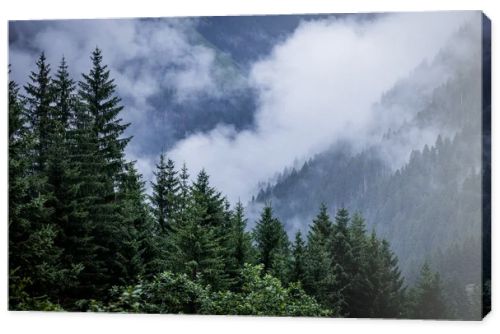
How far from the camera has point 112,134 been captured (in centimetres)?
1403

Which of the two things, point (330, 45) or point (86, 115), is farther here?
point (86, 115)

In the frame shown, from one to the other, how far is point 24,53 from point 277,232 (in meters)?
4.73

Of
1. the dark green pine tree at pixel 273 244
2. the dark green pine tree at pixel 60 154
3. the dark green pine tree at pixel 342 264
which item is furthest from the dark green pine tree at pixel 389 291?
the dark green pine tree at pixel 60 154

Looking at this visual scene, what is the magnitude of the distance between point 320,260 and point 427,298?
1.66 metres

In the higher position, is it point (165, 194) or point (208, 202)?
point (165, 194)

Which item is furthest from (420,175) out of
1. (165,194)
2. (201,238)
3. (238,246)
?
(165,194)

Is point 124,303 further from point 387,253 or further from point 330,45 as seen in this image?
point 330,45

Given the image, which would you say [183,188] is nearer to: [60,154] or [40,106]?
[60,154]

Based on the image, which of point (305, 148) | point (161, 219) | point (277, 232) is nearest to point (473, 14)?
point (305, 148)

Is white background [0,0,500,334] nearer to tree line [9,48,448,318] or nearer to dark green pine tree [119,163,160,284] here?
tree line [9,48,448,318]

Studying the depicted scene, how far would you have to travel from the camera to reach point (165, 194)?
13930 millimetres

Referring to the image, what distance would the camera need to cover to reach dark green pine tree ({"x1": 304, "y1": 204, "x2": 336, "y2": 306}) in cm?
1328

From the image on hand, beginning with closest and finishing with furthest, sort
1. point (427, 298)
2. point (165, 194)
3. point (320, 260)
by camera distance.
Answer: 1. point (427, 298)
2. point (320, 260)
3. point (165, 194)

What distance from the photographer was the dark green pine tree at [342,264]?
43.2 feet
